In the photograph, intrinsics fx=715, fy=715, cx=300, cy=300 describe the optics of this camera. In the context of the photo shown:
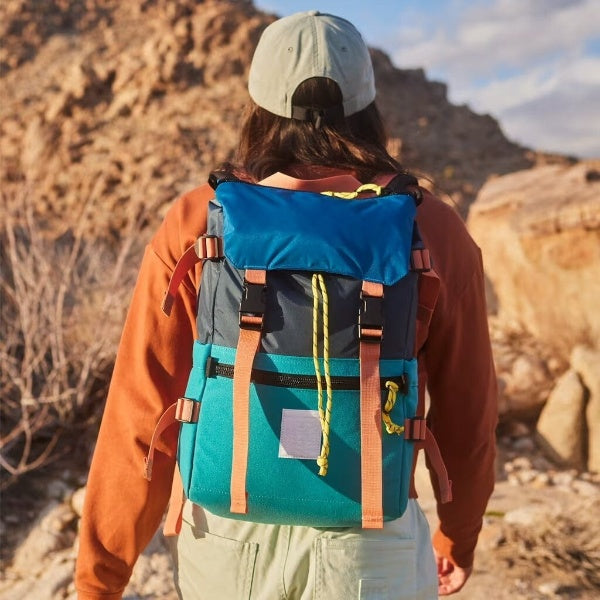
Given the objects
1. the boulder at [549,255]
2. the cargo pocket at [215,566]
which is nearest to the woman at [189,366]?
the cargo pocket at [215,566]

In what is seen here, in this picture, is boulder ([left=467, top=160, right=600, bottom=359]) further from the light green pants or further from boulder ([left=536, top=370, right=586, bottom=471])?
the light green pants

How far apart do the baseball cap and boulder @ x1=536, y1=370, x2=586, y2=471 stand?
3.21 m

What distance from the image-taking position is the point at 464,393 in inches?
59.0

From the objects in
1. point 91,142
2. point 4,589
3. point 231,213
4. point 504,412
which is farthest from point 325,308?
point 91,142

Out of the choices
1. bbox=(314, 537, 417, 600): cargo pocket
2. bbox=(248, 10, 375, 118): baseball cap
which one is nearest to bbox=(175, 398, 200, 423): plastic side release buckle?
bbox=(314, 537, 417, 600): cargo pocket

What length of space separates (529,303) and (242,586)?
13.5 ft

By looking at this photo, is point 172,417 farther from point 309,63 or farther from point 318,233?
point 309,63

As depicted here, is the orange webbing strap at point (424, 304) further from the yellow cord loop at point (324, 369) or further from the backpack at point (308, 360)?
the yellow cord loop at point (324, 369)

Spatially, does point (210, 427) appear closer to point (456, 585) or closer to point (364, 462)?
point (364, 462)

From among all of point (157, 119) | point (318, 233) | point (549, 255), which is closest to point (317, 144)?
point (318, 233)

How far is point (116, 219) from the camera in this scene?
7.88m

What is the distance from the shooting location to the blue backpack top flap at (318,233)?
123cm

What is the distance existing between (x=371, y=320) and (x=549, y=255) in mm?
3811

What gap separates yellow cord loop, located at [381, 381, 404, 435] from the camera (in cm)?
125
